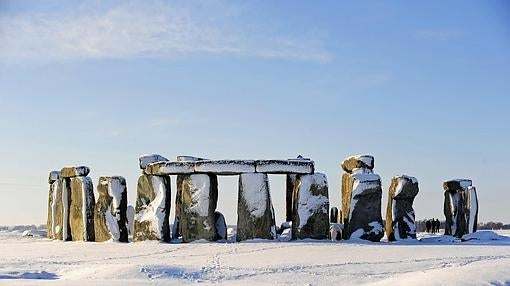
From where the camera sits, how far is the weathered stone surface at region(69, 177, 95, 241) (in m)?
17.0

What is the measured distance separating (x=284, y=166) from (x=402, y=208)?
3.07 meters

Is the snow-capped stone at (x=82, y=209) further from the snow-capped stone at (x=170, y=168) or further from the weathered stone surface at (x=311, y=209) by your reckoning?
the weathered stone surface at (x=311, y=209)

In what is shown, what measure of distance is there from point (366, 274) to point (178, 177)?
22.7 ft

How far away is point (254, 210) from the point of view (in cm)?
1484

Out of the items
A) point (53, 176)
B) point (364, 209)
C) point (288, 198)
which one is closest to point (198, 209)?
point (364, 209)

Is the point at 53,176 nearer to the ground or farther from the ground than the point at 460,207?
farther from the ground

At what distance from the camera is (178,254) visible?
501 inches

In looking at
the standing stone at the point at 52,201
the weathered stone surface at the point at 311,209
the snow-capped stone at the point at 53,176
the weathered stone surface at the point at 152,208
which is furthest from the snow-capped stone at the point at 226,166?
the snow-capped stone at the point at 53,176

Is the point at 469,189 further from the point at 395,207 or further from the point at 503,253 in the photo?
the point at 503,253

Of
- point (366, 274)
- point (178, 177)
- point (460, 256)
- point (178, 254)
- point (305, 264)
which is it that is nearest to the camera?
point (366, 274)

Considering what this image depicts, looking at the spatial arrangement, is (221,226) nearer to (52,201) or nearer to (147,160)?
(147,160)

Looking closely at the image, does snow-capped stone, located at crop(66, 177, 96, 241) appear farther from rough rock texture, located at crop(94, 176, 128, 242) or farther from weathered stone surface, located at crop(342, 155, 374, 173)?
weathered stone surface, located at crop(342, 155, 374, 173)

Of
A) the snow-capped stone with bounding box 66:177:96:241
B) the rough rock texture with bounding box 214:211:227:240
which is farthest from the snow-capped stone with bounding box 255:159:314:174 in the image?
the snow-capped stone with bounding box 66:177:96:241

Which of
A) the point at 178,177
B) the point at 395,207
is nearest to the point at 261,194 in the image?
the point at 178,177
